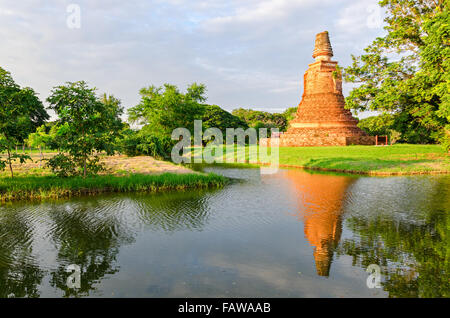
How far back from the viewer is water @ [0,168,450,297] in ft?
14.2

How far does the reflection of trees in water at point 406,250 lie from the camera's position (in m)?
4.30

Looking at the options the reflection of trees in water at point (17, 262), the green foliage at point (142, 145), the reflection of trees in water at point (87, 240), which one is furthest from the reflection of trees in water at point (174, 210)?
the green foliage at point (142, 145)

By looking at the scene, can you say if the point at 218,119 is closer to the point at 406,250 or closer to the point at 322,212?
the point at 322,212

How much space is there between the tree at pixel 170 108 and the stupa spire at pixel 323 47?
48.1 feet

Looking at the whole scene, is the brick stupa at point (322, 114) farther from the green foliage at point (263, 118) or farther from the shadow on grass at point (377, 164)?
the green foliage at point (263, 118)

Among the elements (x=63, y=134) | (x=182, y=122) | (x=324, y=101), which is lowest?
(x=63, y=134)

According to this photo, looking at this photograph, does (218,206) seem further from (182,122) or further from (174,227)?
(182,122)

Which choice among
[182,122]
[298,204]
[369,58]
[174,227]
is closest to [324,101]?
[369,58]

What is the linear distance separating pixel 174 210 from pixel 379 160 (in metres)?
15.7

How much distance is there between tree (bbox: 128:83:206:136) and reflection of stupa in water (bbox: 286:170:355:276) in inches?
786

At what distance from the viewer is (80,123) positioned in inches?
490

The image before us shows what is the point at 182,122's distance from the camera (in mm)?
33031

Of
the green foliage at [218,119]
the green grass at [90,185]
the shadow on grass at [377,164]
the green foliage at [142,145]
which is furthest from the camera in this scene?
the green foliage at [218,119]
